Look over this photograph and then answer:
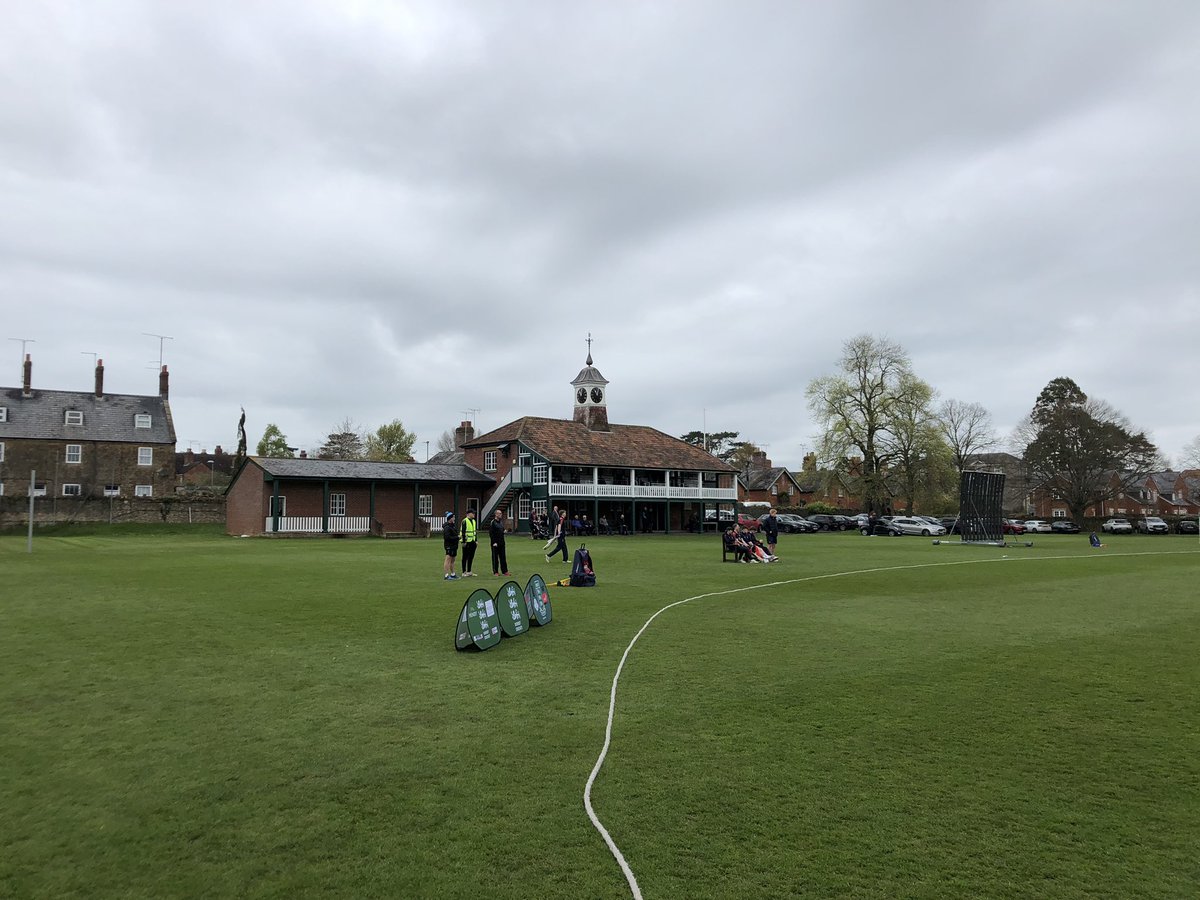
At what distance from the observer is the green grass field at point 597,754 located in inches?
155

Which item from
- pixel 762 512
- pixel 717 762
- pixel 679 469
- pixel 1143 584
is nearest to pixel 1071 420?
pixel 762 512

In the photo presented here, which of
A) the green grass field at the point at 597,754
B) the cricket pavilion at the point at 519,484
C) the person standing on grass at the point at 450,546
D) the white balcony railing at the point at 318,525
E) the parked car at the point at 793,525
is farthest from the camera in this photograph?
the parked car at the point at 793,525

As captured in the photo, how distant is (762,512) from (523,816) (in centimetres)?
7050

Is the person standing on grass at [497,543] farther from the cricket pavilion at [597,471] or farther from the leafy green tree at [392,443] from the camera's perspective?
the leafy green tree at [392,443]

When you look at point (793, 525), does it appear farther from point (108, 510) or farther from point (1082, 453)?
point (108, 510)

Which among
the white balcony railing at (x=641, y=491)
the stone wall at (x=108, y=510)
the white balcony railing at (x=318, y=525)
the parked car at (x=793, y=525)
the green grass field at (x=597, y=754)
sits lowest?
the green grass field at (x=597, y=754)

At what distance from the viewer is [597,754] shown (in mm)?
5617

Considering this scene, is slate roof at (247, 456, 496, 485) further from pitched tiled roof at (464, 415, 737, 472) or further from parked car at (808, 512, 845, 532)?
parked car at (808, 512, 845, 532)

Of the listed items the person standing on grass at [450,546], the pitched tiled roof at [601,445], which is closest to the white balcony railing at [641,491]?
the pitched tiled roof at [601,445]

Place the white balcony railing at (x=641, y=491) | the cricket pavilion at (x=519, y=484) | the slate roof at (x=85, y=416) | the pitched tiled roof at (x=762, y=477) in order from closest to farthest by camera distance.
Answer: the cricket pavilion at (x=519, y=484), the white balcony railing at (x=641, y=491), the slate roof at (x=85, y=416), the pitched tiled roof at (x=762, y=477)

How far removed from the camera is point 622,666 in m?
8.54

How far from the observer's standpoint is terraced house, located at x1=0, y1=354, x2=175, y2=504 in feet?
176

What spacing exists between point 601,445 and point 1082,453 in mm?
40310

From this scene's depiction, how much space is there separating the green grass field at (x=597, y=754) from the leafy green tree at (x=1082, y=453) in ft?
195
